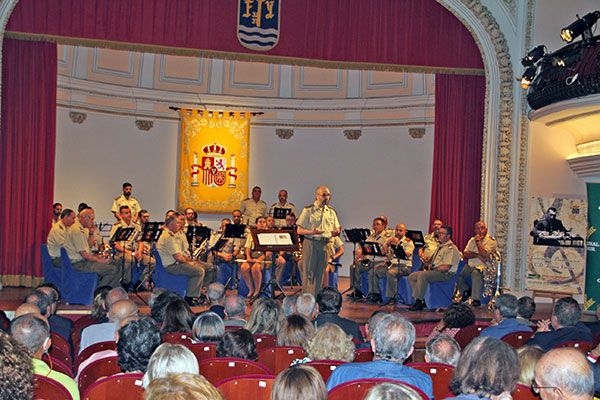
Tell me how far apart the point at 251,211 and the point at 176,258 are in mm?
4010

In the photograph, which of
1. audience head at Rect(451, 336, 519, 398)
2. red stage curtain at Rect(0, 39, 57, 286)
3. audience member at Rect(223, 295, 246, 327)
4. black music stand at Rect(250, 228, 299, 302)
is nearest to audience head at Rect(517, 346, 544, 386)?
audience head at Rect(451, 336, 519, 398)

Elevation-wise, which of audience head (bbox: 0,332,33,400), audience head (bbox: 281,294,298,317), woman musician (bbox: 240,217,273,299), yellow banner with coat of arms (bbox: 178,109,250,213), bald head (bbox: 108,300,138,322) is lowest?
woman musician (bbox: 240,217,273,299)

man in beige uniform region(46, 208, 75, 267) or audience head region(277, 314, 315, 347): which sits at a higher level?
man in beige uniform region(46, 208, 75, 267)

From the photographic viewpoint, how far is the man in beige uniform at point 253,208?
14.4 meters

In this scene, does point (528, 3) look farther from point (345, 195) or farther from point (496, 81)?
point (345, 195)

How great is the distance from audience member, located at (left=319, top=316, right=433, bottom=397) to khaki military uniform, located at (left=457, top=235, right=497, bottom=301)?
7299mm

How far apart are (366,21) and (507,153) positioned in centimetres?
264

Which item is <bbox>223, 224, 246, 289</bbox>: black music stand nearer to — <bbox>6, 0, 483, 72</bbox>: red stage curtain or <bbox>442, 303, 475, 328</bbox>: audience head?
<bbox>6, 0, 483, 72</bbox>: red stage curtain

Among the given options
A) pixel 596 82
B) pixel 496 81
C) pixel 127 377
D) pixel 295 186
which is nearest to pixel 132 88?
pixel 295 186

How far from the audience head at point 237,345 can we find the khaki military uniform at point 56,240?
630cm

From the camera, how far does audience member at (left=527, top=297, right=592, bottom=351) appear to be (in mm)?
5430

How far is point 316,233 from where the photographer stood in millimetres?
10625

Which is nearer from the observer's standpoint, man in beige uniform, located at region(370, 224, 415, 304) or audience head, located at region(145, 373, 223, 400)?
audience head, located at region(145, 373, 223, 400)

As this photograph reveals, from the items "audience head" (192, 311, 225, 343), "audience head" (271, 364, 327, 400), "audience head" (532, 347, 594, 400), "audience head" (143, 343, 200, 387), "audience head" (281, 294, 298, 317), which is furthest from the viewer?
"audience head" (281, 294, 298, 317)
